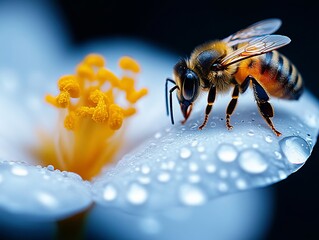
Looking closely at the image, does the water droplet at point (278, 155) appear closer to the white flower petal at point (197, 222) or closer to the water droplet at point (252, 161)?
the water droplet at point (252, 161)

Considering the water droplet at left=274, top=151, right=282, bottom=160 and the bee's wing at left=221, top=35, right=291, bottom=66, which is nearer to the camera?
the water droplet at left=274, top=151, right=282, bottom=160

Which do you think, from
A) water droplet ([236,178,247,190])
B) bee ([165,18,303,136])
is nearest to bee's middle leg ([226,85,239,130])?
bee ([165,18,303,136])

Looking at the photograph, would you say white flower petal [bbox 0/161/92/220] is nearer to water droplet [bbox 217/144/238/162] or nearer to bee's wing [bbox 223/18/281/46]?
water droplet [bbox 217/144/238/162]

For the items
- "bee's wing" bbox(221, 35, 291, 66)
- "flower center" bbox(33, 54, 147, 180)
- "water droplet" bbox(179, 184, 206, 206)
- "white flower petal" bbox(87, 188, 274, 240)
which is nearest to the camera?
"water droplet" bbox(179, 184, 206, 206)

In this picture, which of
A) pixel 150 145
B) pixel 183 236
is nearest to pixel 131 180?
pixel 150 145

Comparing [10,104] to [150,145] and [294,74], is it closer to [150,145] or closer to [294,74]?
[150,145]

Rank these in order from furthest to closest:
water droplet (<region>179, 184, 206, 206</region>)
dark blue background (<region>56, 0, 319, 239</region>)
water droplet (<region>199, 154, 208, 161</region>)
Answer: dark blue background (<region>56, 0, 319, 239</region>) < water droplet (<region>199, 154, 208, 161</region>) < water droplet (<region>179, 184, 206, 206</region>)

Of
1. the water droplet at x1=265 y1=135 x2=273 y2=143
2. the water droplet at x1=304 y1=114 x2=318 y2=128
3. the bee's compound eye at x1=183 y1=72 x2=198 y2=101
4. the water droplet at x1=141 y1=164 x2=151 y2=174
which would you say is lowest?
the water droplet at x1=304 y1=114 x2=318 y2=128

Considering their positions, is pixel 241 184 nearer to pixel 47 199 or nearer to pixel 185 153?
pixel 185 153
